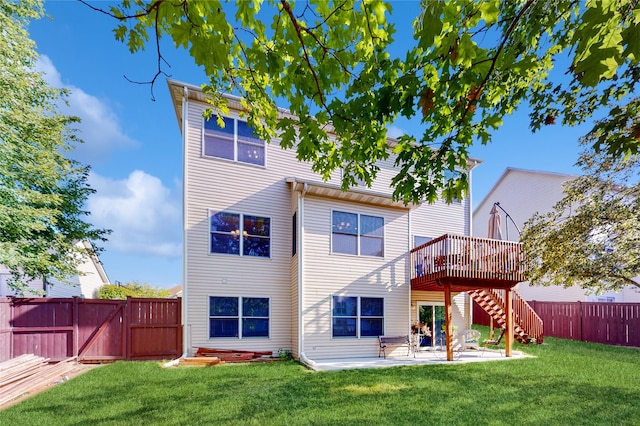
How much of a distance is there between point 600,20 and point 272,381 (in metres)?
7.50

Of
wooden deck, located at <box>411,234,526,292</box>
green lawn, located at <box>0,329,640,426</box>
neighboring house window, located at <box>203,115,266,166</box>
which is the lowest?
green lawn, located at <box>0,329,640,426</box>

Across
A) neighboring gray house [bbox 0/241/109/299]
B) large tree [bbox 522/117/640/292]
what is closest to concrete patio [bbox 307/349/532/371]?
large tree [bbox 522/117/640/292]

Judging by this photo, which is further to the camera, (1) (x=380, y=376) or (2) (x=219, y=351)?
(2) (x=219, y=351)

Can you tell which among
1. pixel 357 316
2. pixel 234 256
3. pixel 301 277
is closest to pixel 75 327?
pixel 234 256

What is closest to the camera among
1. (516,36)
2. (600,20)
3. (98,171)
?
(600,20)

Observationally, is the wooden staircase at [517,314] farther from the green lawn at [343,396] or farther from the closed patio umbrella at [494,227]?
the green lawn at [343,396]

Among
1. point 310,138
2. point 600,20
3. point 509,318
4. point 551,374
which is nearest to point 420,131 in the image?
point 310,138

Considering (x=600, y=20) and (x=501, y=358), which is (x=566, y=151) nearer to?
(x=501, y=358)

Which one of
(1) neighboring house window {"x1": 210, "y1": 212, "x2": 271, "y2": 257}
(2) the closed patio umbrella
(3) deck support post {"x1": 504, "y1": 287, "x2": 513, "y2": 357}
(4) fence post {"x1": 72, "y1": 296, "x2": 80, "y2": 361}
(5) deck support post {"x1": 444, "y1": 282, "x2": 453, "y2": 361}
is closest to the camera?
(4) fence post {"x1": 72, "y1": 296, "x2": 80, "y2": 361}

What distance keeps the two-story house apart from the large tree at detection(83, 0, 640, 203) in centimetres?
669

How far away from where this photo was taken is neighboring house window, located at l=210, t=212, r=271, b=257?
10211 mm

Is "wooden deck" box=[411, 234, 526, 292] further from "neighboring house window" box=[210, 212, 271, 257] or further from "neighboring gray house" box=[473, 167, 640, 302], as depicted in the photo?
"neighboring gray house" box=[473, 167, 640, 302]

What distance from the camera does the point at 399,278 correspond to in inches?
445

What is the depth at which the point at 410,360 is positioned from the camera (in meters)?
9.87
